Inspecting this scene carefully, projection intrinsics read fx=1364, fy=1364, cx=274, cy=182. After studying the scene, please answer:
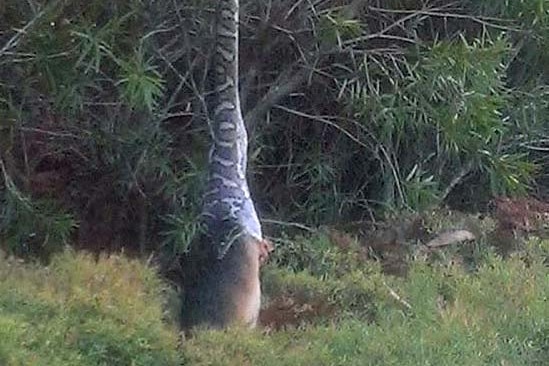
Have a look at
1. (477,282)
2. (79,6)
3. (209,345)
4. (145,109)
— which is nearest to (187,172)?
(145,109)

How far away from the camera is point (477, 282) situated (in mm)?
7102

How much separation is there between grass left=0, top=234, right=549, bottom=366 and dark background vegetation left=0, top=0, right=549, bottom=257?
83cm

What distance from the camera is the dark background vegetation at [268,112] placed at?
7371 mm

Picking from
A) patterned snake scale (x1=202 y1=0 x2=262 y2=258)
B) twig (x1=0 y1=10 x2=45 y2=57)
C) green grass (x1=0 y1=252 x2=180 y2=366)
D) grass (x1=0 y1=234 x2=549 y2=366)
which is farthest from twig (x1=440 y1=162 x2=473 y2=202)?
green grass (x1=0 y1=252 x2=180 y2=366)

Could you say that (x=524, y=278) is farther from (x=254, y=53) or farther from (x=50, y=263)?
(x=50, y=263)

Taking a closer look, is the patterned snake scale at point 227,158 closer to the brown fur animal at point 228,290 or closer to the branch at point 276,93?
the brown fur animal at point 228,290

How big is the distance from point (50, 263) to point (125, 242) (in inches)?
70.0

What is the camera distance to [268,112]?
326 inches

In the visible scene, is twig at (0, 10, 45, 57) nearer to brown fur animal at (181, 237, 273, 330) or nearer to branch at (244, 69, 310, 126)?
branch at (244, 69, 310, 126)

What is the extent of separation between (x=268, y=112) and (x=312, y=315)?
6.88 feet

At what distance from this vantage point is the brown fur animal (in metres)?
6.09

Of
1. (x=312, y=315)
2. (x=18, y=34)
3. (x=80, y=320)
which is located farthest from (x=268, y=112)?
(x=80, y=320)

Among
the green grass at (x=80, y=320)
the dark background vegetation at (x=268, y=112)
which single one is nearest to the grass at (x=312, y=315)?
the green grass at (x=80, y=320)

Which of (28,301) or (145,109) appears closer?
(28,301)
